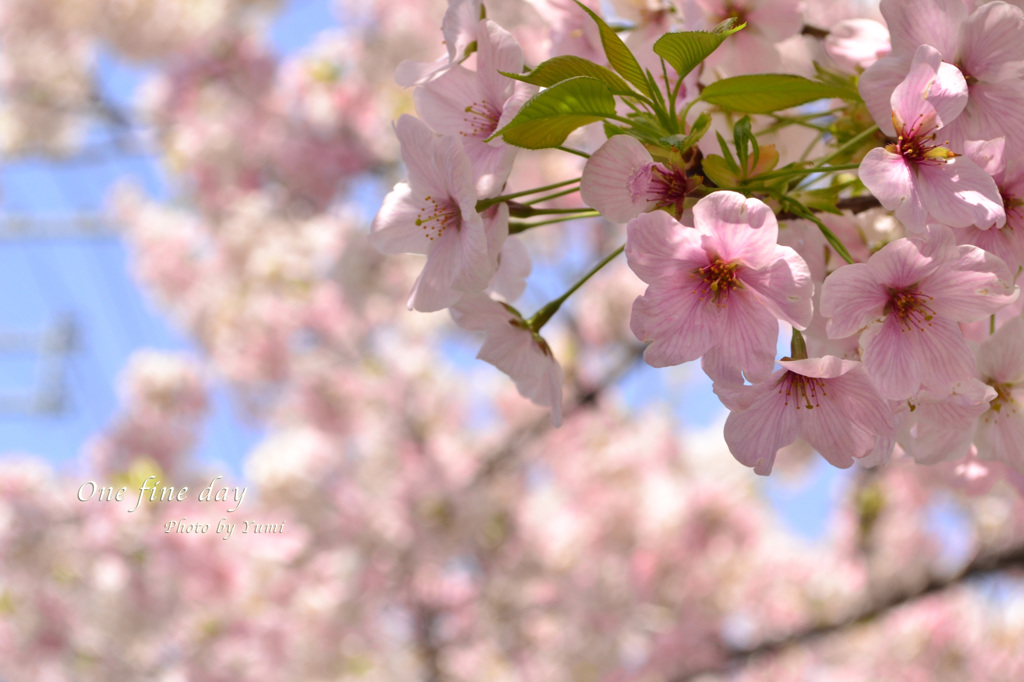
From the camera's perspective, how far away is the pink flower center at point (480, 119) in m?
0.62

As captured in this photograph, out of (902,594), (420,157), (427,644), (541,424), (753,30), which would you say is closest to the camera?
(420,157)

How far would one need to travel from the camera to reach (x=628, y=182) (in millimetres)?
520

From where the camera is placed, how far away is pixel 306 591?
111 inches

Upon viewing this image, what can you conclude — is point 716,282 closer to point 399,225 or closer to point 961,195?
point 961,195

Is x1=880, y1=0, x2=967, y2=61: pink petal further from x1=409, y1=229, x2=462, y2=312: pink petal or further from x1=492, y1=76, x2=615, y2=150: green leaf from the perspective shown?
x1=409, y1=229, x2=462, y2=312: pink petal

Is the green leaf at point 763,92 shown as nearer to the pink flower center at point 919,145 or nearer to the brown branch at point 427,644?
the pink flower center at point 919,145

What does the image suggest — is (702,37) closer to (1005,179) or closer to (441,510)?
(1005,179)

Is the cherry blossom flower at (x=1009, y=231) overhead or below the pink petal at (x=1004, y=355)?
overhead

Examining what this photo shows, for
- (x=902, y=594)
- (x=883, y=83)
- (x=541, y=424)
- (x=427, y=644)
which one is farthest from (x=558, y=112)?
(x=427, y=644)

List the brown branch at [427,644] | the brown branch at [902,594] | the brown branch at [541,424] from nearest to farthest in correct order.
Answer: the brown branch at [902,594] → the brown branch at [541,424] → the brown branch at [427,644]

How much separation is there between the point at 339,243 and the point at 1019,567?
101 inches

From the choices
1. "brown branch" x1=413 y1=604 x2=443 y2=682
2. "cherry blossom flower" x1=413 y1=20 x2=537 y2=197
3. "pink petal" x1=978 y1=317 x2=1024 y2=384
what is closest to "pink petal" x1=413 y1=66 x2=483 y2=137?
"cherry blossom flower" x1=413 y1=20 x2=537 y2=197

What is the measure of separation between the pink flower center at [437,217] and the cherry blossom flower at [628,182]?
139mm

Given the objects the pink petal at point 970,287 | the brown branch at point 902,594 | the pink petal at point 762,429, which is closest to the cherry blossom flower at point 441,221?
the pink petal at point 762,429
